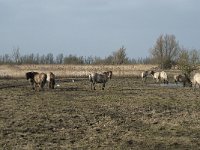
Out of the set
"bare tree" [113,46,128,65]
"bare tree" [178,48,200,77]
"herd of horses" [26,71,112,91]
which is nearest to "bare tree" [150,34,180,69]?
"bare tree" [113,46,128,65]

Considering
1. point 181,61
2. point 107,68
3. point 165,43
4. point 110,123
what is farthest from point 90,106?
point 165,43

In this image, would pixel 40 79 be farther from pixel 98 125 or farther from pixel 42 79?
pixel 98 125

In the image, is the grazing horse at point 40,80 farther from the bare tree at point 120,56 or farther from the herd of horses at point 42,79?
the bare tree at point 120,56

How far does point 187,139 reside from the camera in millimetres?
15727

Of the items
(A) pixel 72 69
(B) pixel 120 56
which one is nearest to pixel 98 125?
(A) pixel 72 69

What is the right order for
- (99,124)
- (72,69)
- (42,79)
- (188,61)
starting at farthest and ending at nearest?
1. (72,69)
2. (188,61)
3. (42,79)
4. (99,124)

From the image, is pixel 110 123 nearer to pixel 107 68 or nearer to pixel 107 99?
pixel 107 99

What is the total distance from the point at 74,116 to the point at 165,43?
92.2 meters

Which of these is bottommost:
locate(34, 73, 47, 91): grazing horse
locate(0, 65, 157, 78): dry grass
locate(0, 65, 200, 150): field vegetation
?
locate(0, 65, 200, 150): field vegetation

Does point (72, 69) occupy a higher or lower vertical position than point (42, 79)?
higher

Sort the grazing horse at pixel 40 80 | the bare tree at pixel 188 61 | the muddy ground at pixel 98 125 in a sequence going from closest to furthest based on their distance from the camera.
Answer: the muddy ground at pixel 98 125 → the grazing horse at pixel 40 80 → the bare tree at pixel 188 61

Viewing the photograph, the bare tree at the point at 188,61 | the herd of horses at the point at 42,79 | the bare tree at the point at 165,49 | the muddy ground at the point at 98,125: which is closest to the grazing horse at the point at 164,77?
the bare tree at the point at 188,61

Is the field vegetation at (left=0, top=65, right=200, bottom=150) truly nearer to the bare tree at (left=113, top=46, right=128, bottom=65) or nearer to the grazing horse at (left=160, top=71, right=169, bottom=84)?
the grazing horse at (left=160, top=71, right=169, bottom=84)

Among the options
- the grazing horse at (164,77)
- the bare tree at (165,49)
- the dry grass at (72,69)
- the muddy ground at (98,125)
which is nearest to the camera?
the muddy ground at (98,125)
